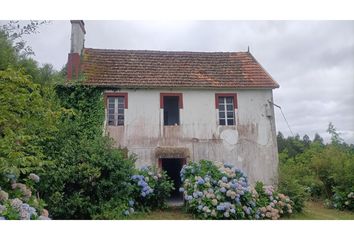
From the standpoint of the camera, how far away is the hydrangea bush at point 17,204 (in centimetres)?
452

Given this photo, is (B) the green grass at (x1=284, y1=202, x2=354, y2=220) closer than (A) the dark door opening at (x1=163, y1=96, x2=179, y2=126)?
Yes

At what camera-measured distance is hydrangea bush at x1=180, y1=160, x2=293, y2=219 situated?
861cm

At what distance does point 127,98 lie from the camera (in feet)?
40.6

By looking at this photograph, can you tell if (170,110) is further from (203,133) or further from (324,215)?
(324,215)

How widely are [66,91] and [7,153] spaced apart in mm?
7260

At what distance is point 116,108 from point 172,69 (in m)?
3.30

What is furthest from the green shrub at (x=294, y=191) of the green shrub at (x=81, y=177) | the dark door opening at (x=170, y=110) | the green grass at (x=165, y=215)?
the dark door opening at (x=170, y=110)

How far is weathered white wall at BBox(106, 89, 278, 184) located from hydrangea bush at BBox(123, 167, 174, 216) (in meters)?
2.04

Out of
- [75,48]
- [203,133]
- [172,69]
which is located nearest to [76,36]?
[75,48]

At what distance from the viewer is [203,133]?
1247cm

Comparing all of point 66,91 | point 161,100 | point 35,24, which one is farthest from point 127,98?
point 35,24

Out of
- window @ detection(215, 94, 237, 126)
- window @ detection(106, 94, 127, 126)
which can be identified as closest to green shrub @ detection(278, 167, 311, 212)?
window @ detection(215, 94, 237, 126)

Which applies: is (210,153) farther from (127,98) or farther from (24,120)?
(24,120)

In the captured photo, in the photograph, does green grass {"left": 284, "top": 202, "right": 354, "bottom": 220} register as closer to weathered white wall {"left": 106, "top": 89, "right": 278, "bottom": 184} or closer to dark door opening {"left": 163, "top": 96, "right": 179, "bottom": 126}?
weathered white wall {"left": 106, "top": 89, "right": 278, "bottom": 184}
